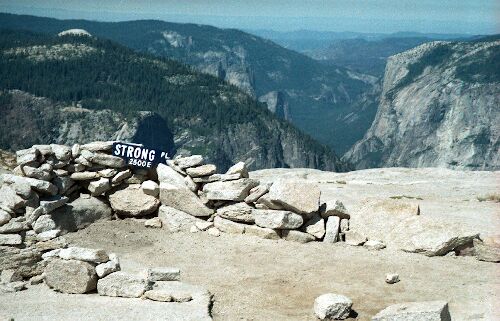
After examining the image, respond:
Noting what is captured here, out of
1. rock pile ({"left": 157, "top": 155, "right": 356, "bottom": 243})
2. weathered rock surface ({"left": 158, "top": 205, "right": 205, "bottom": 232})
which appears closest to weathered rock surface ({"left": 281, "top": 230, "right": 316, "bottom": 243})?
rock pile ({"left": 157, "top": 155, "right": 356, "bottom": 243})

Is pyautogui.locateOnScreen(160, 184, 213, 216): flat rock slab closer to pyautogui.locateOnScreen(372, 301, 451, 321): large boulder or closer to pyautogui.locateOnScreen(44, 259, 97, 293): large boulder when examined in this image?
pyautogui.locateOnScreen(44, 259, 97, 293): large boulder

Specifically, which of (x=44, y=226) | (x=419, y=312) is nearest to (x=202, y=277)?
(x=44, y=226)

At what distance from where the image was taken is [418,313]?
17141 millimetres

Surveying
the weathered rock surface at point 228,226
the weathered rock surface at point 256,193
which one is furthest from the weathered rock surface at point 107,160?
A: the weathered rock surface at point 256,193

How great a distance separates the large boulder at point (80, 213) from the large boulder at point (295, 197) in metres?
8.95

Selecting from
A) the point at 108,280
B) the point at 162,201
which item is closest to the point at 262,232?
the point at 162,201

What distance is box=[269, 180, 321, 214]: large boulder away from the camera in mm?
28031

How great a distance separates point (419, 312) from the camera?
1716cm

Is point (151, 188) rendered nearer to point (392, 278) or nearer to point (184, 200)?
point (184, 200)

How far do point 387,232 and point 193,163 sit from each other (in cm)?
1022

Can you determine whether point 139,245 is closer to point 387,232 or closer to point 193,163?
point 193,163

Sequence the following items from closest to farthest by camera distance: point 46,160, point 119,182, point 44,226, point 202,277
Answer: point 202,277, point 44,226, point 46,160, point 119,182

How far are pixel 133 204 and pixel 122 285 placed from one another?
34.7 ft

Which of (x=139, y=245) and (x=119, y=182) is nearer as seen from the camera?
(x=139, y=245)
